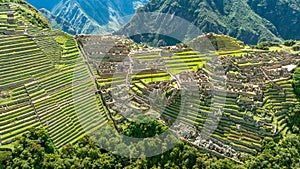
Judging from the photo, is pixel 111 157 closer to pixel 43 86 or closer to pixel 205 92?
pixel 43 86

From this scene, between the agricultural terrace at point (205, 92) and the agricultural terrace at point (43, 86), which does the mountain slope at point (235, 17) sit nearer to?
the agricultural terrace at point (43, 86)

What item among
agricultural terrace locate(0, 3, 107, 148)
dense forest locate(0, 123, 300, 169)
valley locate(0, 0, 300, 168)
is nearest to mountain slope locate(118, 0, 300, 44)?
agricultural terrace locate(0, 3, 107, 148)

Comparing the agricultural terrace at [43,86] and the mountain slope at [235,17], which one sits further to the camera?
the mountain slope at [235,17]

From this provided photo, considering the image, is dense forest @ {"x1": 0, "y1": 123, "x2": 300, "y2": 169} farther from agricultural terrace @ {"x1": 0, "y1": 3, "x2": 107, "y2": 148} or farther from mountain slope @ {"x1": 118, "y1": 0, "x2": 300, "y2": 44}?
mountain slope @ {"x1": 118, "y1": 0, "x2": 300, "y2": 44}

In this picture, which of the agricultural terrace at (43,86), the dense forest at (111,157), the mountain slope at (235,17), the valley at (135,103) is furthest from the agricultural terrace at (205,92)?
the mountain slope at (235,17)

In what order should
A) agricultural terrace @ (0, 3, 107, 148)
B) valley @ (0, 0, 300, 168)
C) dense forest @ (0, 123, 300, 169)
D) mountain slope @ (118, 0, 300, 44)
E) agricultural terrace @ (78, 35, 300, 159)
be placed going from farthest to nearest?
1. mountain slope @ (118, 0, 300, 44)
2. agricultural terrace @ (78, 35, 300, 159)
3. agricultural terrace @ (0, 3, 107, 148)
4. valley @ (0, 0, 300, 168)
5. dense forest @ (0, 123, 300, 169)

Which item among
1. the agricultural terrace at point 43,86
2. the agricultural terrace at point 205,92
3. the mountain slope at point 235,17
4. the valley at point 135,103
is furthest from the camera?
the mountain slope at point 235,17

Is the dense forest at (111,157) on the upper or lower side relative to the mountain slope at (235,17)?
lower

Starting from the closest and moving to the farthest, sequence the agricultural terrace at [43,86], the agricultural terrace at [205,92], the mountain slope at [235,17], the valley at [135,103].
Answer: the valley at [135,103] → the agricultural terrace at [43,86] → the agricultural terrace at [205,92] → the mountain slope at [235,17]

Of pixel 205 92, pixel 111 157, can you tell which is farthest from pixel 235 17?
pixel 111 157
